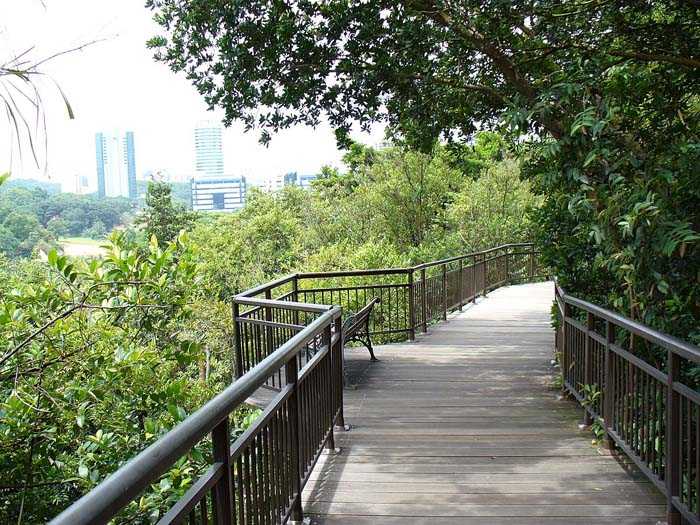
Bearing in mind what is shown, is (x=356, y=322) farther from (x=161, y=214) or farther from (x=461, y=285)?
(x=161, y=214)

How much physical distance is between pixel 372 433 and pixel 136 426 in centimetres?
189

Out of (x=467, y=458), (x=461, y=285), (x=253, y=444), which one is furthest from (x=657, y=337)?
(x=461, y=285)

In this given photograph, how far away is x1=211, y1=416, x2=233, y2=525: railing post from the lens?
213cm

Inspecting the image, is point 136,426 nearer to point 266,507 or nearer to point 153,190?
point 266,507

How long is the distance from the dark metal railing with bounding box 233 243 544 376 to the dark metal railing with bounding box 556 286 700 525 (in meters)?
2.44

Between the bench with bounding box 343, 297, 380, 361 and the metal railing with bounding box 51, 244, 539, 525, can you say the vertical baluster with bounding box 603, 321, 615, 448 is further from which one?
the bench with bounding box 343, 297, 380, 361

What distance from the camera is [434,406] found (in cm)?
623

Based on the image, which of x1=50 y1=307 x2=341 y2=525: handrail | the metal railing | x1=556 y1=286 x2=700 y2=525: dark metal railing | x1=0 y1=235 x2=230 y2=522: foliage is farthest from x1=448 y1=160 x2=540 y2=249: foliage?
x1=50 y1=307 x2=341 y2=525: handrail

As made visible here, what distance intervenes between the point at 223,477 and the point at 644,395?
2.69 m

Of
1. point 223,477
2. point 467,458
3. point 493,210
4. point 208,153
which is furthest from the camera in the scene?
point 208,153

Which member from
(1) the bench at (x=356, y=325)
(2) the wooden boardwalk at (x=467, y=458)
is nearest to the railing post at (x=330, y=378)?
(2) the wooden boardwalk at (x=467, y=458)

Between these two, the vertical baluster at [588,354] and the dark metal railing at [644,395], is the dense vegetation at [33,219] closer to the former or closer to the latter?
the dark metal railing at [644,395]

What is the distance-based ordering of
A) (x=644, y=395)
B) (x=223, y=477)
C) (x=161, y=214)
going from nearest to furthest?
(x=223, y=477) < (x=644, y=395) < (x=161, y=214)

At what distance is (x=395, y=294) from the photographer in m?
13.0
